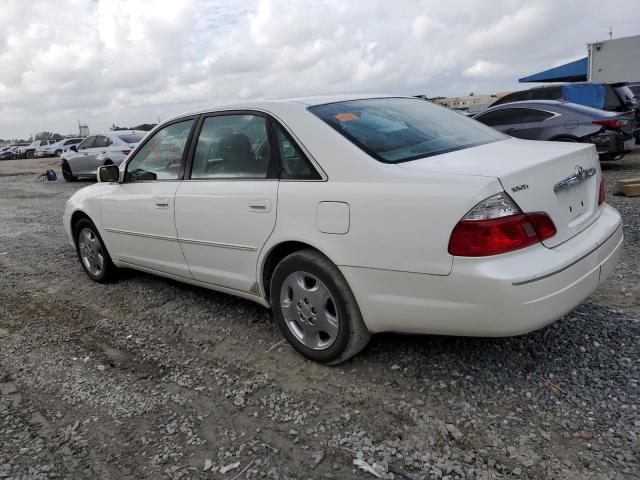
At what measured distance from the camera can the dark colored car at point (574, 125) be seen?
9.38m

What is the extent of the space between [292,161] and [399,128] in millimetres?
684

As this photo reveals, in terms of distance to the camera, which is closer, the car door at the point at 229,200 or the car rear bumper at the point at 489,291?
the car rear bumper at the point at 489,291

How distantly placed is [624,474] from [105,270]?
14.5ft

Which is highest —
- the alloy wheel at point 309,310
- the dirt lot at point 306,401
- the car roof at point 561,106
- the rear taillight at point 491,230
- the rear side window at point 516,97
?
the rear side window at point 516,97

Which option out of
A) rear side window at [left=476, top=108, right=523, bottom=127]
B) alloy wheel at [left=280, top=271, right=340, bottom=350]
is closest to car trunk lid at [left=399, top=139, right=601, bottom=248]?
alloy wheel at [left=280, top=271, right=340, bottom=350]

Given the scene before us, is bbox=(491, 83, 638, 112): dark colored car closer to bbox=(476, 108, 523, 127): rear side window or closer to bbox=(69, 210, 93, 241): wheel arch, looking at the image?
bbox=(476, 108, 523, 127): rear side window

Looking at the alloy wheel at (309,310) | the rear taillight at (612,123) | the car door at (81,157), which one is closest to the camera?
the alloy wheel at (309,310)

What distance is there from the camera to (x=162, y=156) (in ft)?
13.9

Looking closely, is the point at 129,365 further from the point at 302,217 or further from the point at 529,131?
the point at 529,131

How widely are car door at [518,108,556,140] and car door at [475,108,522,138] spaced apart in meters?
0.07

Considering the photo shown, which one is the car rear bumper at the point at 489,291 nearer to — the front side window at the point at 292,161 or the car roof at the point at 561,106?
the front side window at the point at 292,161

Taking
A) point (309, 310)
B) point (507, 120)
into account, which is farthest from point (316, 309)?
point (507, 120)

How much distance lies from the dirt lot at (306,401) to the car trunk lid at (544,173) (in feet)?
2.64

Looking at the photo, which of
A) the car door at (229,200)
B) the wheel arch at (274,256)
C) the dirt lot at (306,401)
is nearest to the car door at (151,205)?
the car door at (229,200)
